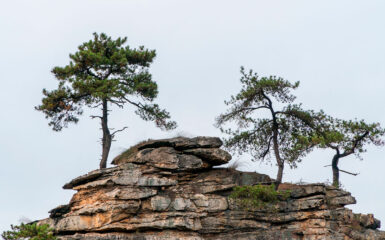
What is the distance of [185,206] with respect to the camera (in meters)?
26.6

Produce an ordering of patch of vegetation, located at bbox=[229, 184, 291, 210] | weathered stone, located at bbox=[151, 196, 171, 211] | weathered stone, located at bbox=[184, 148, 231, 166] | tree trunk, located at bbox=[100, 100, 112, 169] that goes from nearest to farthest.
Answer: weathered stone, located at bbox=[151, 196, 171, 211], patch of vegetation, located at bbox=[229, 184, 291, 210], weathered stone, located at bbox=[184, 148, 231, 166], tree trunk, located at bbox=[100, 100, 112, 169]

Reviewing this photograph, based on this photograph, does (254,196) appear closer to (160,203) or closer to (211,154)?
(211,154)

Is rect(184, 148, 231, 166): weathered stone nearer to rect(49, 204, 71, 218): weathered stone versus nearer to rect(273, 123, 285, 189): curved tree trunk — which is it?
rect(273, 123, 285, 189): curved tree trunk

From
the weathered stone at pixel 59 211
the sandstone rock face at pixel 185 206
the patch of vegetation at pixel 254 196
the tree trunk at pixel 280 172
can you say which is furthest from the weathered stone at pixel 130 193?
the tree trunk at pixel 280 172

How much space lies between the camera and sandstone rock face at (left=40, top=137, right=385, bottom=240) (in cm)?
2550

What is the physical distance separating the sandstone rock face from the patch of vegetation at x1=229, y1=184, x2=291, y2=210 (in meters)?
0.33

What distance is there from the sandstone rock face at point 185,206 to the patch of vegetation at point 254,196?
A: 326 millimetres

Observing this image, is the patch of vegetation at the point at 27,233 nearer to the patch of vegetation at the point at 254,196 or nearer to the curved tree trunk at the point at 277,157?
the patch of vegetation at the point at 254,196

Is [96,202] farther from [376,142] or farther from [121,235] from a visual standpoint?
[376,142]

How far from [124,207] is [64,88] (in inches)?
406

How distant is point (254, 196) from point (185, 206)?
464 cm

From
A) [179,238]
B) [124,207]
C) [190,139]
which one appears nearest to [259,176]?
[190,139]

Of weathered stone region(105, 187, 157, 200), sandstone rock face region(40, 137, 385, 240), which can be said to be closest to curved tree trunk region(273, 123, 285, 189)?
sandstone rock face region(40, 137, 385, 240)

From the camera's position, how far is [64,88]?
30.4m
